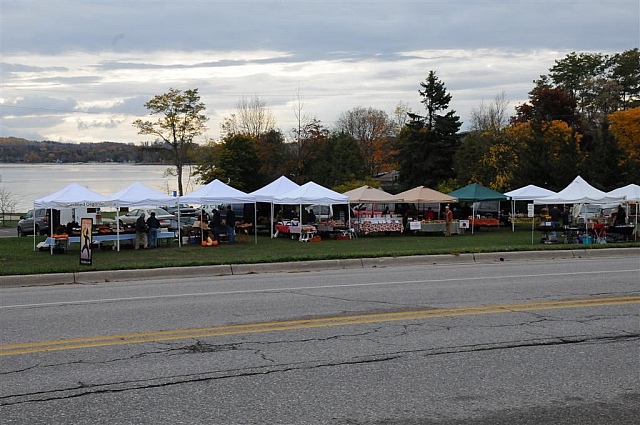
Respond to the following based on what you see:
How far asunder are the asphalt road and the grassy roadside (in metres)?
4.87

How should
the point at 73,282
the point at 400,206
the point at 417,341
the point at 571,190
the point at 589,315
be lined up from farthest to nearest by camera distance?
the point at 400,206 → the point at 571,190 → the point at 73,282 → the point at 589,315 → the point at 417,341

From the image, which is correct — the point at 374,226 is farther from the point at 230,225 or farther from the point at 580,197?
the point at 580,197

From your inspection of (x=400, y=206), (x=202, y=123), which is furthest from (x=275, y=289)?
(x=202, y=123)

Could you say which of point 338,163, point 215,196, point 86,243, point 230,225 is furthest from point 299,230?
point 338,163

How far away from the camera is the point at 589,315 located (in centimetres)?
1041

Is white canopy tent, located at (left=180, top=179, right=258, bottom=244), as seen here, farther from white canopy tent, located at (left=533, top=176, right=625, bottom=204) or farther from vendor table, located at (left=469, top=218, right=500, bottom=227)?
vendor table, located at (left=469, top=218, right=500, bottom=227)

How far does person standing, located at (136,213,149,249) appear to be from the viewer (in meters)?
26.7

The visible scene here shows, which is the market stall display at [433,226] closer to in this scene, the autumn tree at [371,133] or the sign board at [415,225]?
the sign board at [415,225]

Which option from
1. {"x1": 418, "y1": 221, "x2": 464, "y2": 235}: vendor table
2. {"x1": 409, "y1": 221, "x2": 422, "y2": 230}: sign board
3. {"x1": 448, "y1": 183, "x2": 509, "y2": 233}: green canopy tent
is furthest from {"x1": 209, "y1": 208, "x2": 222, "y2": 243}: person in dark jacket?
{"x1": 448, "y1": 183, "x2": 509, "y2": 233}: green canopy tent

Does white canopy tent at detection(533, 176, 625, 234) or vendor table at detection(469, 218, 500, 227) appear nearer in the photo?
white canopy tent at detection(533, 176, 625, 234)

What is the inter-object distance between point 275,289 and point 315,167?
63938 millimetres

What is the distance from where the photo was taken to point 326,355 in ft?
26.2

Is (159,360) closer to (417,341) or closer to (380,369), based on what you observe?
(380,369)

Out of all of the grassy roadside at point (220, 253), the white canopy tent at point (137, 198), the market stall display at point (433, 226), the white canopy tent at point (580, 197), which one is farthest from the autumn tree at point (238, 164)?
the white canopy tent at point (580, 197)
